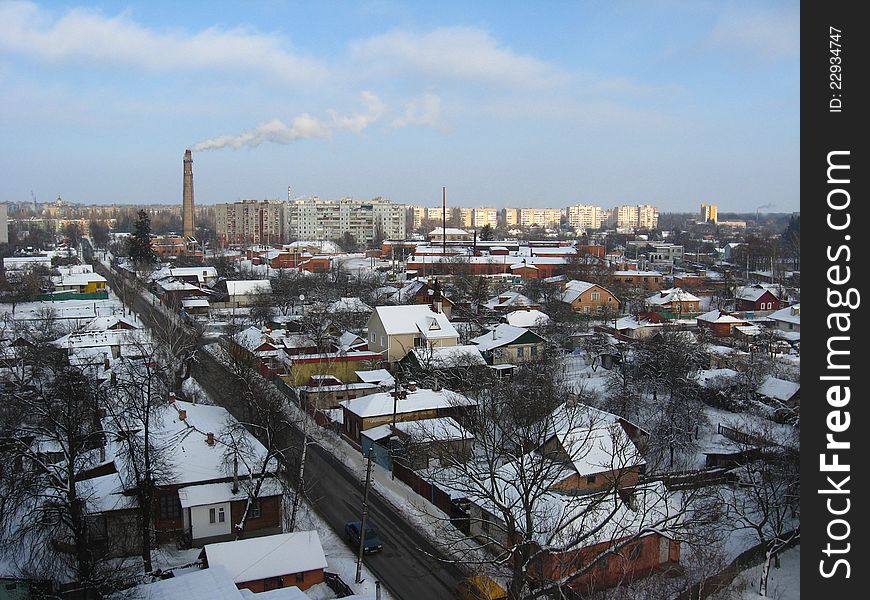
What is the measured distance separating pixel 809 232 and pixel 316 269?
150 ft

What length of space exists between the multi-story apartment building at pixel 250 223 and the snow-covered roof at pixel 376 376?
63.4 m

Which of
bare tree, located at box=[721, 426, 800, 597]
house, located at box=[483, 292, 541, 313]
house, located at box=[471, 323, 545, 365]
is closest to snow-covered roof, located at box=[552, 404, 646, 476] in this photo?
bare tree, located at box=[721, 426, 800, 597]

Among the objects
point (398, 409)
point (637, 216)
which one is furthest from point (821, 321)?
point (637, 216)

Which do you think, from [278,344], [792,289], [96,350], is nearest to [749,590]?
[278,344]

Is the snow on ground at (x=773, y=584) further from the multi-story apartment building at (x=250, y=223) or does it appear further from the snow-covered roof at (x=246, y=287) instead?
the multi-story apartment building at (x=250, y=223)

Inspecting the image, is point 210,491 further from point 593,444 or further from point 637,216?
point 637,216

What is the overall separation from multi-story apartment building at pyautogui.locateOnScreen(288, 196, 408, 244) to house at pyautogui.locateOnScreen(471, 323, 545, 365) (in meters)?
61.2

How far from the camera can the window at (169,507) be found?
1172cm

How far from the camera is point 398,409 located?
15820 mm

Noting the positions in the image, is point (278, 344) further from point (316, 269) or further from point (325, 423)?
point (316, 269)

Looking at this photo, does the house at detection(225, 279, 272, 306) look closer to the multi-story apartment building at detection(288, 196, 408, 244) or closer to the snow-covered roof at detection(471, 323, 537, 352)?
the snow-covered roof at detection(471, 323, 537, 352)

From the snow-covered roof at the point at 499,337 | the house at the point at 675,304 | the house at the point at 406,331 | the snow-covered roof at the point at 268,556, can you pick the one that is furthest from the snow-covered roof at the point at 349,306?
the snow-covered roof at the point at 268,556

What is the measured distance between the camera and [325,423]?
56.6ft

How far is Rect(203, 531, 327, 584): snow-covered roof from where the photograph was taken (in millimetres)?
9742
